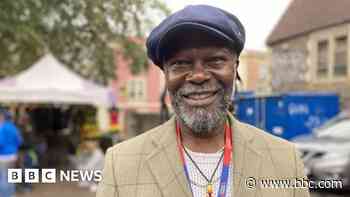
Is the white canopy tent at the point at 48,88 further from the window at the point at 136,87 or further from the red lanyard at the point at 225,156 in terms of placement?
the red lanyard at the point at 225,156

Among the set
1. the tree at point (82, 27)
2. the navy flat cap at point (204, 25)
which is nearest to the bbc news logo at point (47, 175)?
the navy flat cap at point (204, 25)

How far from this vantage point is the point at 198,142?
160cm

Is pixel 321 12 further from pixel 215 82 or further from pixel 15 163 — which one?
pixel 15 163

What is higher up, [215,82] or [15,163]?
[215,82]

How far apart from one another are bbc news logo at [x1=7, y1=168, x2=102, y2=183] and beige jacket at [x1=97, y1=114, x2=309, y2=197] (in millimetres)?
340

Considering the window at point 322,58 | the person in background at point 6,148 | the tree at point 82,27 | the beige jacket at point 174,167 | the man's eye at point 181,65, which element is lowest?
the person in background at point 6,148

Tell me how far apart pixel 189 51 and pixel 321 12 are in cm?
117

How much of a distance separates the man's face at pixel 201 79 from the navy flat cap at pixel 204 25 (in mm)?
40

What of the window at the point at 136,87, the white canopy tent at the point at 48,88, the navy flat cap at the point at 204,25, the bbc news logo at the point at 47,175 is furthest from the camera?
the window at the point at 136,87

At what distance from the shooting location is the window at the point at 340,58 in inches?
104

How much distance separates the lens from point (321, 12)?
2.46 meters

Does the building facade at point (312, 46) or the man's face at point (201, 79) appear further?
the building facade at point (312, 46)

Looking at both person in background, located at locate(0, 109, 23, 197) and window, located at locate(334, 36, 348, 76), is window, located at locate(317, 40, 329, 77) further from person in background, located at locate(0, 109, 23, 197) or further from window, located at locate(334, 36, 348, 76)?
person in background, located at locate(0, 109, 23, 197)

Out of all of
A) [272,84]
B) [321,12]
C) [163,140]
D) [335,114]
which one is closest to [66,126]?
[335,114]
